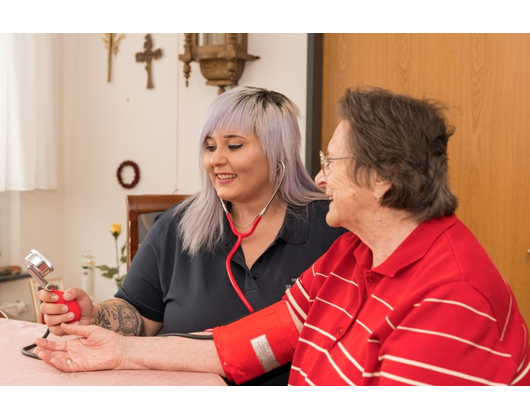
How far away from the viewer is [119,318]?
63.9 inches

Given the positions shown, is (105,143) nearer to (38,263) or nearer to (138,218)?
(138,218)

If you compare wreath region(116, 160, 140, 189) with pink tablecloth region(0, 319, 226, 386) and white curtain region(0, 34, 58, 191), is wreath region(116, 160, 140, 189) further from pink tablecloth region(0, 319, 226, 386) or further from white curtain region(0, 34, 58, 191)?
pink tablecloth region(0, 319, 226, 386)

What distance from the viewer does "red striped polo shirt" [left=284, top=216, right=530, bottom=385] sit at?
903 mm

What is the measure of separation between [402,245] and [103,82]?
292 centimetres

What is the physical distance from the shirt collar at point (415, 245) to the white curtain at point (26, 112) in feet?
8.70

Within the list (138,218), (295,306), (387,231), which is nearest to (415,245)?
(387,231)

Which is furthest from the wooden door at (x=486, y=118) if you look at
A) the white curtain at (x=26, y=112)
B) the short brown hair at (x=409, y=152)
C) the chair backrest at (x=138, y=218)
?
the white curtain at (x=26, y=112)

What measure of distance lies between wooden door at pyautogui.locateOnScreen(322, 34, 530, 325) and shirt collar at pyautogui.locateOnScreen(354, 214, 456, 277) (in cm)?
141

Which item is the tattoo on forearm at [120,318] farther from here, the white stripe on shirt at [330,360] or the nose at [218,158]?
the white stripe on shirt at [330,360]

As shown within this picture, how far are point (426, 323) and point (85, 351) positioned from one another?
72 cm

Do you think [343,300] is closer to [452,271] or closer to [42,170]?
[452,271]

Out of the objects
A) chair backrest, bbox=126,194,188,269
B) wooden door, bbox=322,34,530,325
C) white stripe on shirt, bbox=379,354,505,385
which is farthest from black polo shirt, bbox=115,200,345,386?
wooden door, bbox=322,34,530,325

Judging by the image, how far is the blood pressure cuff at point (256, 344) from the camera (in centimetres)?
135
